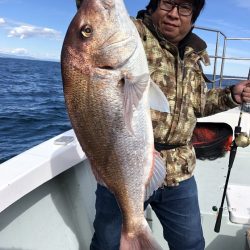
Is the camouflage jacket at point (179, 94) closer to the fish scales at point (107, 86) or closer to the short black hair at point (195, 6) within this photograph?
the short black hair at point (195, 6)

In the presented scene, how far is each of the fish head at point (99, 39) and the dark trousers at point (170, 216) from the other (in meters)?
1.04

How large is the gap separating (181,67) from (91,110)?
0.91m

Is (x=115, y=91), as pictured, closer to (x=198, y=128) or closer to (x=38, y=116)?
(x=198, y=128)

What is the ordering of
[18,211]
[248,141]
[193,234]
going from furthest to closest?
1. [248,141]
2. [18,211]
3. [193,234]

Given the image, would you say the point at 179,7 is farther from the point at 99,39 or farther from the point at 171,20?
the point at 99,39

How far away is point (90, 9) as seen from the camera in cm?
170

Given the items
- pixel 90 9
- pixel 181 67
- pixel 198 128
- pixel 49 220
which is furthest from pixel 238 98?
pixel 198 128

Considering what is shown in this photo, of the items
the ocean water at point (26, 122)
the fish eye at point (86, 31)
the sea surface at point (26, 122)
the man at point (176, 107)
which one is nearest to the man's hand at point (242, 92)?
the man at point (176, 107)

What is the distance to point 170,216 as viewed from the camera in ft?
8.57

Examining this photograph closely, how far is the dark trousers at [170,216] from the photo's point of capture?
2.54 meters

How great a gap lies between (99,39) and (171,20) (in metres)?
0.77

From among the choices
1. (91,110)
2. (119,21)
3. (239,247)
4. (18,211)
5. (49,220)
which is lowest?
(239,247)

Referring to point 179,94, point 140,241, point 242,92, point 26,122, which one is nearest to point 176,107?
point 179,94

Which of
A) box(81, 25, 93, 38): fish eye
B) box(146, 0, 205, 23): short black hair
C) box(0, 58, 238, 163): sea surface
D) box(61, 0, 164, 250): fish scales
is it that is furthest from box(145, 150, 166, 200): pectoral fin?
box(0, 58, 238, 163): sea surface
